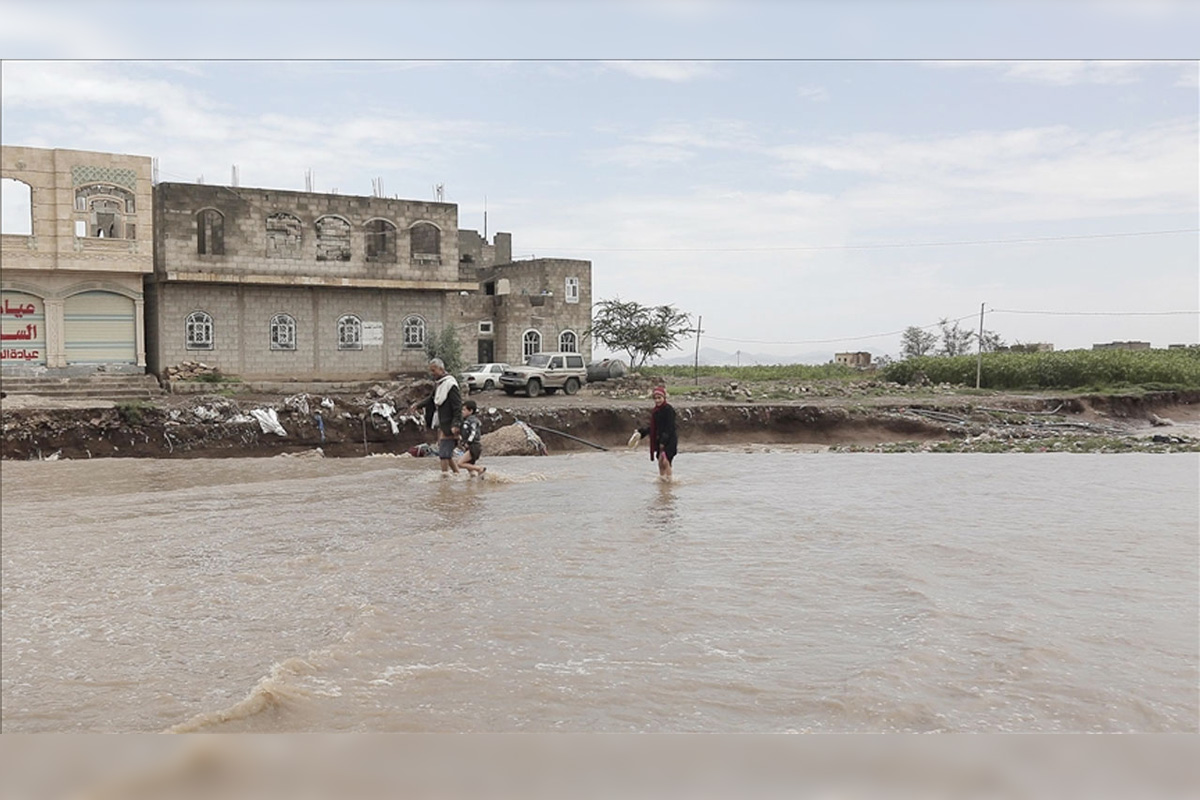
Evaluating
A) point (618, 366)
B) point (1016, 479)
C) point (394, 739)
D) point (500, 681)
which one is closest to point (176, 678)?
point (500, 681)

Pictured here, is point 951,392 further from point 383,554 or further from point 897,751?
point 897,751

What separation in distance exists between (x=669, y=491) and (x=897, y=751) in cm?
1115

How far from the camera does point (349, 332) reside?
32.2 m

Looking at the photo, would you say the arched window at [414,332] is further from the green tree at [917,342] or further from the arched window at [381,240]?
the green tree at [917,342]

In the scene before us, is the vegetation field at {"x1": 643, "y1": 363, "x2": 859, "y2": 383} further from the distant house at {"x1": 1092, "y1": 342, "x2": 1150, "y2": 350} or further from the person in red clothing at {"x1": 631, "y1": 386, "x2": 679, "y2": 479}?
the person in red clothing at {"x1": 631, "y1": 386, "x2": 679, "y2": 479}

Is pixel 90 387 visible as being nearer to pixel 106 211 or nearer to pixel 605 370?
pixel 106 211

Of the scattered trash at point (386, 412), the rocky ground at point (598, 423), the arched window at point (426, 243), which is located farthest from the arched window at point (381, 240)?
the scattered trash at point (386, 412)

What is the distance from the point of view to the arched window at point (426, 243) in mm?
33125

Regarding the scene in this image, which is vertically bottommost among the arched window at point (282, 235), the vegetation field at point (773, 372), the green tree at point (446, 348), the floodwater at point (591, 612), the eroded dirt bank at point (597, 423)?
the floodwater at point (591, 612)

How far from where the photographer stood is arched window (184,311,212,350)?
2905cm

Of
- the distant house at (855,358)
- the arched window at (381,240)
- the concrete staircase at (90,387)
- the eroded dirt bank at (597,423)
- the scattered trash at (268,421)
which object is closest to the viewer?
the eroded dirt bank at (597,423)

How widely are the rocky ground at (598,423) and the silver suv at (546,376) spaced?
0.72m

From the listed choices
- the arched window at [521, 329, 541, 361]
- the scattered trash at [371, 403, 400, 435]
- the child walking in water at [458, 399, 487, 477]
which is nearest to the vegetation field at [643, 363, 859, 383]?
the arched window at [521, 329, 541, 361]

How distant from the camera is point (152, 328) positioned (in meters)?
28.9
